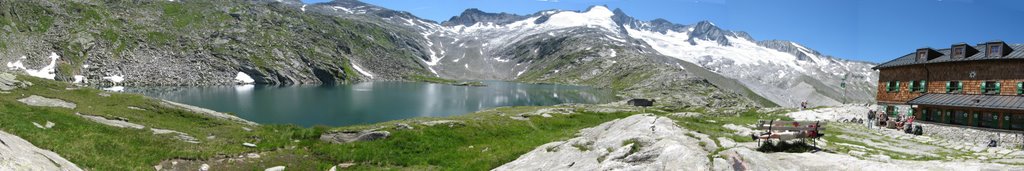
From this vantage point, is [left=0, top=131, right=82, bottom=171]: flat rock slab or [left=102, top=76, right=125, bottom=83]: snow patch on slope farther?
[left=102, top=76, right=125, bottom=83]: snow patch on slope

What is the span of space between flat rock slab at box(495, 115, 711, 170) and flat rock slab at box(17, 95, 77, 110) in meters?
33.0

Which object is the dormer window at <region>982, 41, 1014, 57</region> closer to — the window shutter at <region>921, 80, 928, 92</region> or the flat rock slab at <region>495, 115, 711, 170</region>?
the window shutter at <region>921, 80, 928, 92</region>

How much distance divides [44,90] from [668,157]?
50628 millimetres

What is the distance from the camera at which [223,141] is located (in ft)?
101

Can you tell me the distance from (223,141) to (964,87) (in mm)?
59897

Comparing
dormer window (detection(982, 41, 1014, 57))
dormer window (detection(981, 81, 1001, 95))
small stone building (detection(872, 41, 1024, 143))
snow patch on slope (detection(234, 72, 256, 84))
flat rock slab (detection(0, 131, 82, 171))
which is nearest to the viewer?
flat rock slab (detection(0, 131, 82, 171))

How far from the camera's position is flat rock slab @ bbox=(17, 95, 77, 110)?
34625 mm

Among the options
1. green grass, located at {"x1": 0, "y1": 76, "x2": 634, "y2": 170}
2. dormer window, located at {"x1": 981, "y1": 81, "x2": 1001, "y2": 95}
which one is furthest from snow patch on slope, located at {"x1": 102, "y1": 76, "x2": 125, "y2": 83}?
dormer window, located at {"x1": 981, "y1": 81, "x2": 1001, "y2": 95}

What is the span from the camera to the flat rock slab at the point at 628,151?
683 inches

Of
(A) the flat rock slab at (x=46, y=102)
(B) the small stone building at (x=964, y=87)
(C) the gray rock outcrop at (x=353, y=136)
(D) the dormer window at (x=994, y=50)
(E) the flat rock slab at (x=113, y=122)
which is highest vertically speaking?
(D) the dormer window at (x=994, y=50)

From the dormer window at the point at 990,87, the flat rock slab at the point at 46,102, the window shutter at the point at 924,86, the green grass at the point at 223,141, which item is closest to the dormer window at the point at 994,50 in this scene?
the dormer window at the point at 990,87

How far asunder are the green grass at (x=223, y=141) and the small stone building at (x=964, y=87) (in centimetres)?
3349

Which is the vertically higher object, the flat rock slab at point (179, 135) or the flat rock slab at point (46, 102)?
the flat rock slab at point (46, 102)

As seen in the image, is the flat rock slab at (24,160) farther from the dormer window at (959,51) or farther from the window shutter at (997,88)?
the dormer window at (959,51)
